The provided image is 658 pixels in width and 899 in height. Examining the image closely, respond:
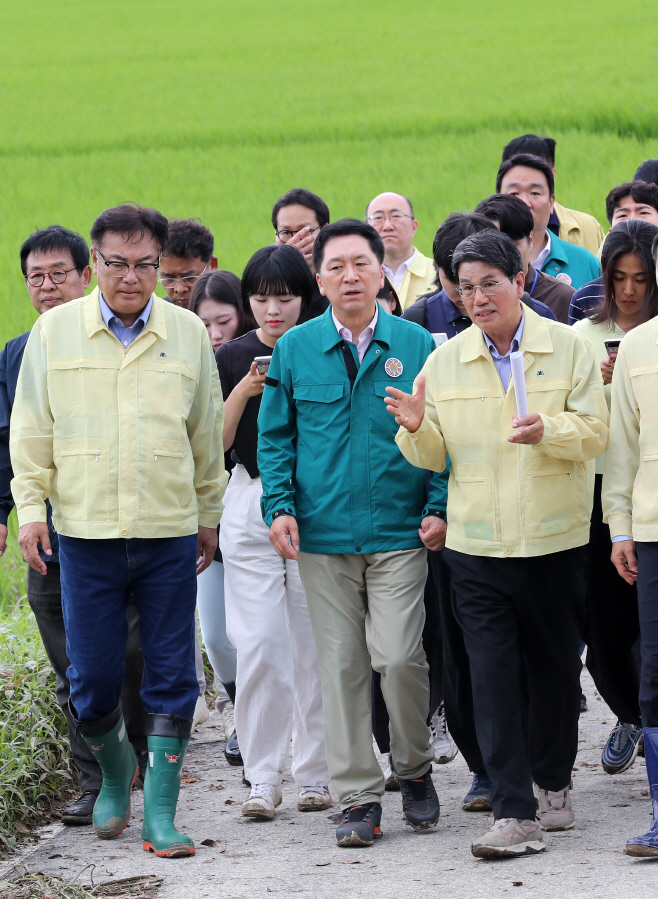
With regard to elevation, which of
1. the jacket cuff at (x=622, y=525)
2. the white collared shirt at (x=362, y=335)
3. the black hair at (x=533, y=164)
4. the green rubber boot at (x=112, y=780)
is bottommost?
the green rubber boot at (x=112, y=780)

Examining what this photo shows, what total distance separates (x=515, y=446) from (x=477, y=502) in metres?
0.23

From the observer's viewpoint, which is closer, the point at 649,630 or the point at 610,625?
the point at 649,630

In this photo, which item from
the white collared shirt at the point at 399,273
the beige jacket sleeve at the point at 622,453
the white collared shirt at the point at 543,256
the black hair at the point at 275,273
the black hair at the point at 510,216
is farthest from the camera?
the white collared shirt at the point at 399,273

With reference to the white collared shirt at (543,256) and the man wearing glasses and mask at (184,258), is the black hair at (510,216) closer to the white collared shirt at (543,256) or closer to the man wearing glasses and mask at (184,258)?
the white collared shirt at (543,256)

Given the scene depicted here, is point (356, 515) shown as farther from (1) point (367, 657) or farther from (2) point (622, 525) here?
(2) point (622, 525)

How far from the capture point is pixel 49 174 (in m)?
16.4

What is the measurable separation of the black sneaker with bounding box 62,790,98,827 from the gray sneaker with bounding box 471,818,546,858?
1.52 metres

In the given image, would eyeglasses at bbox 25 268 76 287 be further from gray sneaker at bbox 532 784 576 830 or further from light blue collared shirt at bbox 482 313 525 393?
gray sneaker at bbox 532 784 576 830

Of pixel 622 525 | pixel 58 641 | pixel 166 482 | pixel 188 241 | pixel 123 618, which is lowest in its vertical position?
pixel 58 641

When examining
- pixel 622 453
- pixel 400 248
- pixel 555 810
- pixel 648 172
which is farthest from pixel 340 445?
pixel 648 172

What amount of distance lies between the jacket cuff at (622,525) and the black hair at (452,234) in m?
1.11

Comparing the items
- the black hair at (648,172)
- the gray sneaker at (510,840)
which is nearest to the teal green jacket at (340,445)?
the gray sneaker at (510,840)

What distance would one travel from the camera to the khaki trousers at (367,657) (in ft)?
14.3

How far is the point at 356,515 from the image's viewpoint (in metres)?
4.41
